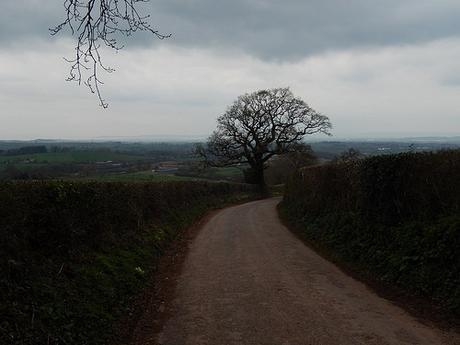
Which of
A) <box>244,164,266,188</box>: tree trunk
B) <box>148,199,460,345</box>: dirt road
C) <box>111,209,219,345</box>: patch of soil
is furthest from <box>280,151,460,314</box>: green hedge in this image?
<box>244,164,266,188</box>: tree trunk

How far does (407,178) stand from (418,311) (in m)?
4.09

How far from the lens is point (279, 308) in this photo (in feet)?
25.9

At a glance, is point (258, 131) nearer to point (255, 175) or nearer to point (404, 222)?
point (255, 175)

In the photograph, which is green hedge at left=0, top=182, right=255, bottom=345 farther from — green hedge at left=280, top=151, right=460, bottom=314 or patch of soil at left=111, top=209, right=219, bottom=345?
green hedge at left=280, top=151, right=460, bottom=314

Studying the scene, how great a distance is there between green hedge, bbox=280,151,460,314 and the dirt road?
0.83m

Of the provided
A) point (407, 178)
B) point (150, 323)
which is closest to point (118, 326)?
point (150, 323)

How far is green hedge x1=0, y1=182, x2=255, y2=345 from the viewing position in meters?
6.13

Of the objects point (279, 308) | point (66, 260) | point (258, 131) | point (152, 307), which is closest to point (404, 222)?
point (279, 308)

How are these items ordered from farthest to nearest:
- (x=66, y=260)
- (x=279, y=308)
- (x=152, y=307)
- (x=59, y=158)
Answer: (x=59, y=158), (x=66, y=260), (x=152, y=307), (x=279, y=308)

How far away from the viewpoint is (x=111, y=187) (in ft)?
42.7

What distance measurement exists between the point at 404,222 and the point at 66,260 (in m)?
7.65

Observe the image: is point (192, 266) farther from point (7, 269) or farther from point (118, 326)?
point (7, 269)

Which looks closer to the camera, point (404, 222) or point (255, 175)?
point (404, 222)

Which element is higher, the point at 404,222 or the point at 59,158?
the point at 59,158
